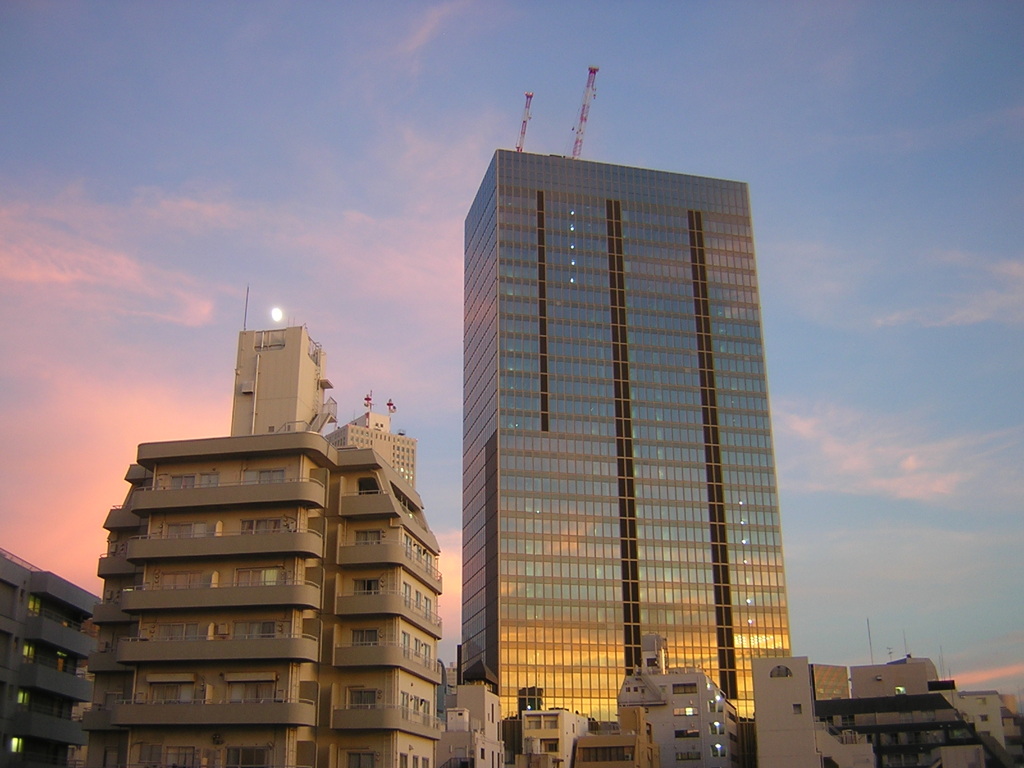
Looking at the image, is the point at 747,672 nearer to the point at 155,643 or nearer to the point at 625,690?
the point at 625,690

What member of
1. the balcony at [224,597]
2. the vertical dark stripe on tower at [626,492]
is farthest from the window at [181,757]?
the vertical dark stripe on tower at [626,492]

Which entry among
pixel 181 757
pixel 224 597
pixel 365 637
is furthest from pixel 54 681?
pixel 365 637

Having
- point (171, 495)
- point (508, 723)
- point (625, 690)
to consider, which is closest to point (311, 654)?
point (171, 495)

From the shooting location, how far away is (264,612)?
73.2 m

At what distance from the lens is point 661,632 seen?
602 feet

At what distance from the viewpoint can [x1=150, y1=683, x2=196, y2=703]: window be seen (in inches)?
2825

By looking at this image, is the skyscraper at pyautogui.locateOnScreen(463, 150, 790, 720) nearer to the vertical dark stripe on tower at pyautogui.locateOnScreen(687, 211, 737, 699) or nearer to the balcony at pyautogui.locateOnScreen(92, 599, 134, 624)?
the vertical dark stripe on tower at pyautogui.locateOnScreen(687, 211, 737, 699)

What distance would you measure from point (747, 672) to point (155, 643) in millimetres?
133603

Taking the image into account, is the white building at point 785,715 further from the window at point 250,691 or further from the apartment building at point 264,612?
the window at point 250,691

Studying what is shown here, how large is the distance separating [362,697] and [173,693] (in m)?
12.5

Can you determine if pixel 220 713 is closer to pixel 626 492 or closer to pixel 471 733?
pixel 471 733

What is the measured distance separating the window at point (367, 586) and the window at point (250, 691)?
9170mm

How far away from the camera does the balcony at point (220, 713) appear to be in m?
69.2

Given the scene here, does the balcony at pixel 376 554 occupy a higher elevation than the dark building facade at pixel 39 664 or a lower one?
higher
